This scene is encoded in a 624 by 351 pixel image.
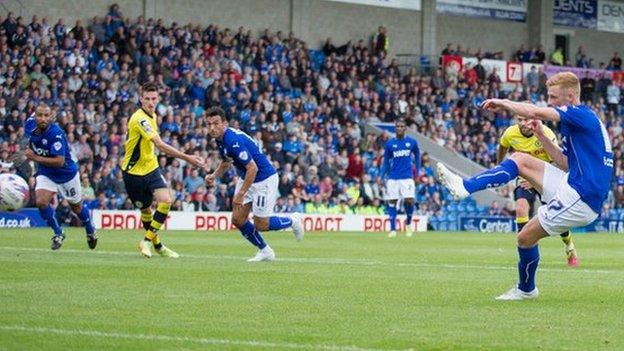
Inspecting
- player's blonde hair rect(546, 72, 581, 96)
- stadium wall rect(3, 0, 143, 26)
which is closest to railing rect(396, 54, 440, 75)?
stadium wall rect(3, 0, 143, 26)

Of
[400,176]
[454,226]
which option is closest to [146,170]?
[400,176]

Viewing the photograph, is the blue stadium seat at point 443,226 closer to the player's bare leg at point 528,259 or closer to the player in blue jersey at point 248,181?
the player in blue jersey at point 248,181

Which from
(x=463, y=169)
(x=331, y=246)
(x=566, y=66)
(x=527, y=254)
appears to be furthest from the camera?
(x=566, y=66)

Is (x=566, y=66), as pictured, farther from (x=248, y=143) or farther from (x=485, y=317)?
(x=485, y=317)

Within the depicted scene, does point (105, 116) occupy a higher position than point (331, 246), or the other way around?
point (105, 116)

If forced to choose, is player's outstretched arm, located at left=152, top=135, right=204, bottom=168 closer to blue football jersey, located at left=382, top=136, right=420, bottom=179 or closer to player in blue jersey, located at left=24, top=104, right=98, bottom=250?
player in blue jersey, located at left=24, top=104, right=98, bottom=250

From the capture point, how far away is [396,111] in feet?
155

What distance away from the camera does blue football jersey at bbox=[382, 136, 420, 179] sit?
3278 centimetres

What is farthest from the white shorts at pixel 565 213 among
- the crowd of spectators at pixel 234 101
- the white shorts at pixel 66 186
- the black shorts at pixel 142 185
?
the crowd of spectators at pixel 234 101

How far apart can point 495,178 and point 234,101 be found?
2722cm

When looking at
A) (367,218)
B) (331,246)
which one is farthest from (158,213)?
(367,218)

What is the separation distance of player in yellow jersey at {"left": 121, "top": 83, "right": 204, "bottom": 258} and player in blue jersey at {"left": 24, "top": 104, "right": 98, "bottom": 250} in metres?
1.42

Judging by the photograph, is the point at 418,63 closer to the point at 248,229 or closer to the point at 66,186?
the point at 66,186

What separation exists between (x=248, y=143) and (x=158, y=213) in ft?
6.27
